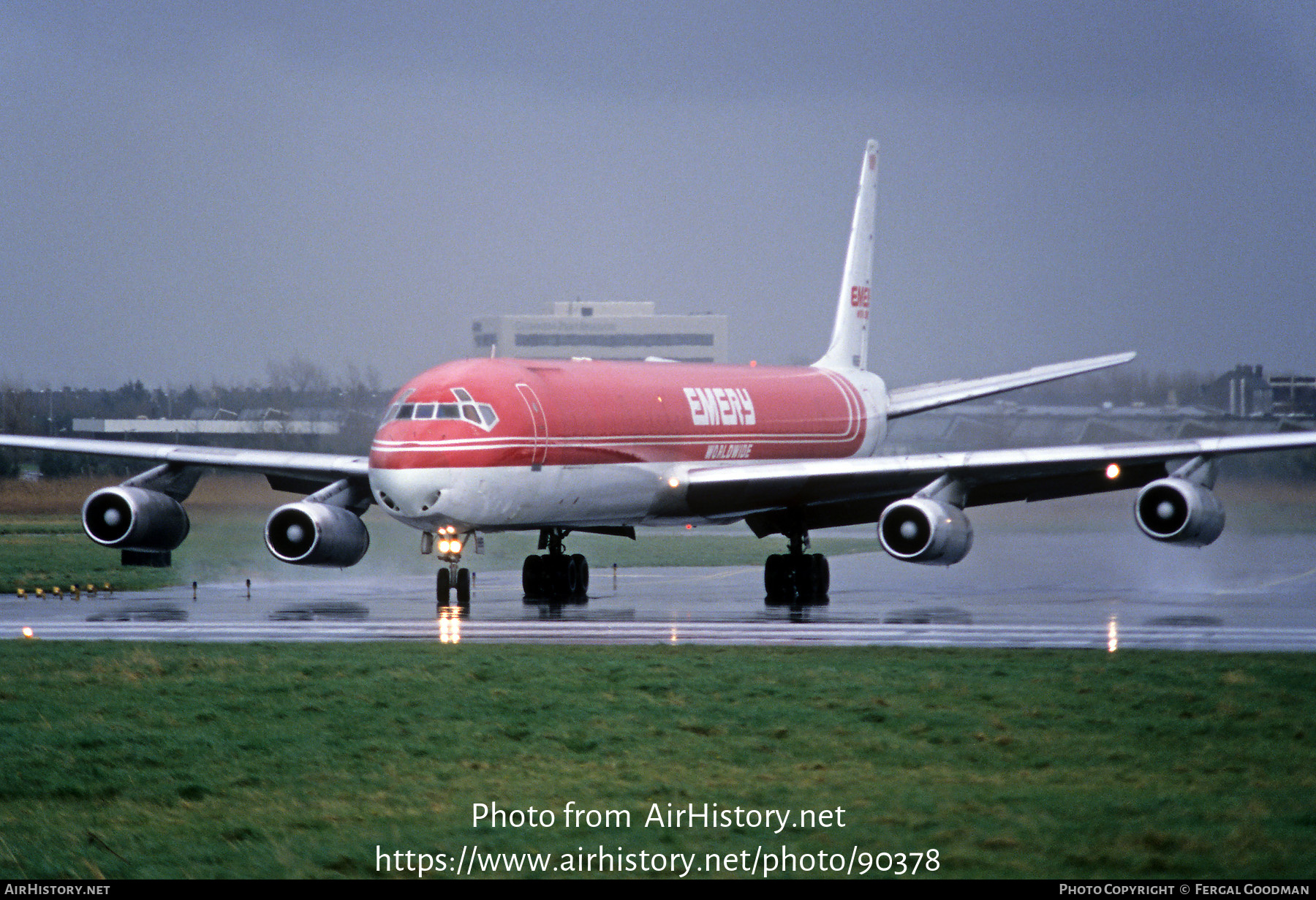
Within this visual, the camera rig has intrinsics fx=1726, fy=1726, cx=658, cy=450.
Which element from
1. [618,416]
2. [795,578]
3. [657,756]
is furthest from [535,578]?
[657,756]

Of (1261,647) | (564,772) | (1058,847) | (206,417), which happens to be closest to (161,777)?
(564,772)

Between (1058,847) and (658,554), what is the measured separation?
3316 cm

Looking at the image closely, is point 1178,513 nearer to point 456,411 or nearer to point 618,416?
point 618,416

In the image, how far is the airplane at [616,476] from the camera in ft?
80.4

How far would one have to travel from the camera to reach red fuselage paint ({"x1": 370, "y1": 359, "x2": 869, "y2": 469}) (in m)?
24.3

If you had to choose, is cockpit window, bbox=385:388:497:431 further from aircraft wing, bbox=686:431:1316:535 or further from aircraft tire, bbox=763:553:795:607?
aircraft tire, bbox=763:553:795:607

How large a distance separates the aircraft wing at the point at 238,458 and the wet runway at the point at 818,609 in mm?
2081

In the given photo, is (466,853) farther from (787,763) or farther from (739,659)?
(739,659)

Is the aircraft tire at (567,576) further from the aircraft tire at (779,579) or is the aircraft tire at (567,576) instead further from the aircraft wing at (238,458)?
the aircraft wing at (238,458)

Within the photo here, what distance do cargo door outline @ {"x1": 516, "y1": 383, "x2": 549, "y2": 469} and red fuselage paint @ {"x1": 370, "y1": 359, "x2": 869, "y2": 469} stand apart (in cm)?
2

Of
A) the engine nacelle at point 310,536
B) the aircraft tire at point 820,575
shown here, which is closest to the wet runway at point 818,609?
the aircraft tire at point 820,575

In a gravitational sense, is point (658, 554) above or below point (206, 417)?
below

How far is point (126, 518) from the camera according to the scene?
28.0 metres

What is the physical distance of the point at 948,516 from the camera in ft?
82.8
